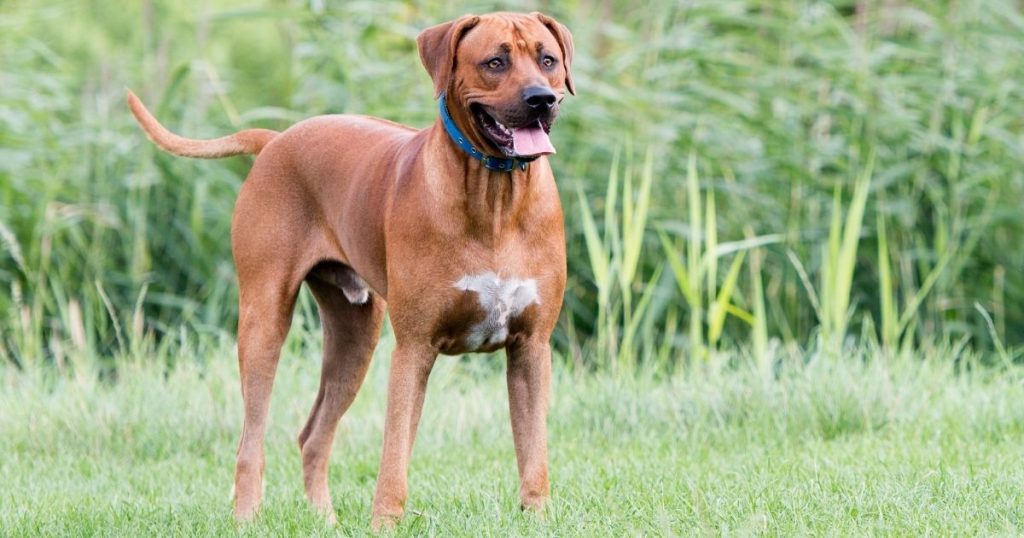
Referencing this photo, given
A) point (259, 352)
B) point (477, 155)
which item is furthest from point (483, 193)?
point (259, 352)

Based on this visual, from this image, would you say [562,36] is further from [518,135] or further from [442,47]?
[518,135]

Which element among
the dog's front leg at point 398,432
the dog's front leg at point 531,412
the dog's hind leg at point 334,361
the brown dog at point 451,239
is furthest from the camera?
the dog's hind leg at point 334,361

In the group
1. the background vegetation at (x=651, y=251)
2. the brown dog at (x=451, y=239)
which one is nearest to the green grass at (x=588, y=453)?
the background vegetation at (x=651, y=251)

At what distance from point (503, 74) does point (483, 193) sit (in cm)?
41

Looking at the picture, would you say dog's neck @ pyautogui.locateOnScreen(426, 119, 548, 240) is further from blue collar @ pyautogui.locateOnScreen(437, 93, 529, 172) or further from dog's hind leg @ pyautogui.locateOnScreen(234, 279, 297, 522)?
dog's hind leg @ pyautogui.locateOnScreen(234, 279, 297, 522)

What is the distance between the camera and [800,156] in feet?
28.2

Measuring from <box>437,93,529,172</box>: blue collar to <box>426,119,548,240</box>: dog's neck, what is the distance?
0.06ft

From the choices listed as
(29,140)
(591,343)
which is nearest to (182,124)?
(29,140)

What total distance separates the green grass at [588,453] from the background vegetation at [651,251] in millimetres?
25

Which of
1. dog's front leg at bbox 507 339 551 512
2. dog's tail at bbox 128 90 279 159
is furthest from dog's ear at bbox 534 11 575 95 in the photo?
dog's tail at bbox 128 90 279 159

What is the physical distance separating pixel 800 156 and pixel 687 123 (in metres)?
0.76

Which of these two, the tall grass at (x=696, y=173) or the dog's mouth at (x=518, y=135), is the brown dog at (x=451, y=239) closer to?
the dog's mouth at (x=518, y=135)

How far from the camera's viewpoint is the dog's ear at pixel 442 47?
4.61m

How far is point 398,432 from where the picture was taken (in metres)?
4.68
